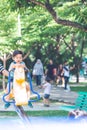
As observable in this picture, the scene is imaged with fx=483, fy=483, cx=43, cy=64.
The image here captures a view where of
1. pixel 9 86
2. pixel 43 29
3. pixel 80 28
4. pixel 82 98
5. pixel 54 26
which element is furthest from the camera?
pixel 43 29

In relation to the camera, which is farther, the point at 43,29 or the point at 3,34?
the point at 3,34

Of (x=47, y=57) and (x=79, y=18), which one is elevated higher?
(x=79, y=18)

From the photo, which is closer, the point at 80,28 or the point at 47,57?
the point at 80,28

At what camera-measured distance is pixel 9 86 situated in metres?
9.22

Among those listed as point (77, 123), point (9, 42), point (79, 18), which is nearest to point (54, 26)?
point (9, 42)

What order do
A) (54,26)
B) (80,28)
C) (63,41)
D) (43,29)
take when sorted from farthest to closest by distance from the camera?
(63,41), (43,29), (54,26), (80,28)

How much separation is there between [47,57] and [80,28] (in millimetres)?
23081

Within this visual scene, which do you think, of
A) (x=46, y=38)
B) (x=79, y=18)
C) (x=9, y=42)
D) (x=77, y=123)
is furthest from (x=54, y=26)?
(x=77, y=123)

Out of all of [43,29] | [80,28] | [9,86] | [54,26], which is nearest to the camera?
[9,86]

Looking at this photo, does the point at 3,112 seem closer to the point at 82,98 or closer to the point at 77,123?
the point at 82,98

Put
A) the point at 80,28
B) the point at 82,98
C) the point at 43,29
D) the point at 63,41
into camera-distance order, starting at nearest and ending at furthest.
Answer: the point at 82,98 → the point at 80,28 → the point at 43,29 → the point at 63,41

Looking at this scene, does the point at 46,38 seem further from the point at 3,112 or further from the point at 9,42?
the point at 3,112

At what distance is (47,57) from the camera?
122ft

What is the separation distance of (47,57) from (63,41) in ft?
5.73
